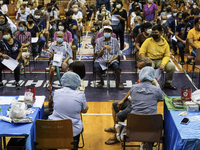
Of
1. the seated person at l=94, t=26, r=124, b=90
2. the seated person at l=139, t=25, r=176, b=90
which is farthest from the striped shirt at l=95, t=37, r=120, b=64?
the seated person at l=139, t=25, r=176, b=90

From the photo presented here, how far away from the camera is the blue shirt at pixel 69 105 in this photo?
14.0ft

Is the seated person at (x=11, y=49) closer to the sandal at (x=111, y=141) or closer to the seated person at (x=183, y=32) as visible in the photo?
the sandal at (x=111, y=141)

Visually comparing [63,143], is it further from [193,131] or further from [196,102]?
[196,102]

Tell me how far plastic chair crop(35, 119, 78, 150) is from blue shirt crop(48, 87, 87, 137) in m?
0.21

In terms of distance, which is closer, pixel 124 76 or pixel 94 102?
pixel 94 102

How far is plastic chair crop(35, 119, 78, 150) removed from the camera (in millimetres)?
4031

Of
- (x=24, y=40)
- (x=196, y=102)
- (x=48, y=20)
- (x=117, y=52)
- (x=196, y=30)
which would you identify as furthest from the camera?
(x=48, y=20)

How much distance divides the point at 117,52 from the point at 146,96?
3.61 meters

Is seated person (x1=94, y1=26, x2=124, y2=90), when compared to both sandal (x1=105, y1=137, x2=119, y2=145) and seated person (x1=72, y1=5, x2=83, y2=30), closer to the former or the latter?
sandal (x1=105, y1=137, x2=119, y2=145)

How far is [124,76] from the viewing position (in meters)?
9.04

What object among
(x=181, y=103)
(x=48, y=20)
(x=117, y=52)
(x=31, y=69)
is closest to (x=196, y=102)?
(x=181, y=103)

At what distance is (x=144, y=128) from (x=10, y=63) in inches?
184

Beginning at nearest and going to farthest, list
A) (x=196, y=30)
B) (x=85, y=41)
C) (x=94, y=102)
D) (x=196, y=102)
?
(x=196, y=102) < (x=94, y=102) < (x=196, y=30) < (x=85, y=41)

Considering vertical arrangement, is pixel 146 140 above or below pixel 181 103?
below
